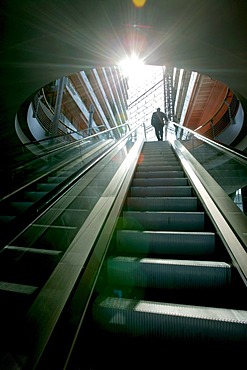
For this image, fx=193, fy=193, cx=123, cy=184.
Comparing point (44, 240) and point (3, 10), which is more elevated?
point (3, 10)

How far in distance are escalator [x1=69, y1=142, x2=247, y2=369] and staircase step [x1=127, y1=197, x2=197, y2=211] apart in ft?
1.25

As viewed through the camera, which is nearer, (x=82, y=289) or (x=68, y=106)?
(x=82, y=289)

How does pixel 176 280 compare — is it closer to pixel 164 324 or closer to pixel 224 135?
pixel 164 324

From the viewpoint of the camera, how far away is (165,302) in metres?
1.41

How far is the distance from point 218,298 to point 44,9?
354cm

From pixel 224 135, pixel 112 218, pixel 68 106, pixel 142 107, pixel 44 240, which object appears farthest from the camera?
pixel 142 107

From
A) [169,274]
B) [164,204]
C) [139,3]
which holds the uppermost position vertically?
[139,3]

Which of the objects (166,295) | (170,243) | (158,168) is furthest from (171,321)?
(158,168)

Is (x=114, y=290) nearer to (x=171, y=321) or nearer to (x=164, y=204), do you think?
(x=171, y=321)

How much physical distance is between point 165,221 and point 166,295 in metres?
0.95

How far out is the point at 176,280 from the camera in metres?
1.58

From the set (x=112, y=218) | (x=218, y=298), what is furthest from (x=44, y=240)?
(x=218, y=298)

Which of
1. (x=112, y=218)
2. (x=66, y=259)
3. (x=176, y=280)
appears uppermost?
(x=112, y=218)

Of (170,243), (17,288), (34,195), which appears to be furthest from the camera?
(34,195)
